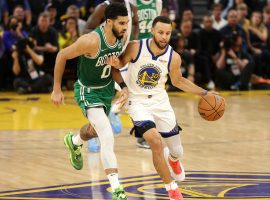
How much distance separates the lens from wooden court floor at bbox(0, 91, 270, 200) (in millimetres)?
7547

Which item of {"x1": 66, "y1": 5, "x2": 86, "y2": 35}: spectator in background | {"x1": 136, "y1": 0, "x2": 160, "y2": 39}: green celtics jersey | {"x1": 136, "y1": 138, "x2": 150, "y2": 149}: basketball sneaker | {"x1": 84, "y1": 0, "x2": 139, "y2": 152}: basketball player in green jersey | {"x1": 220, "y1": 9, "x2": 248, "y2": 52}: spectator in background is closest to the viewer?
{"x1": 84, "y1": 0, "x2": 139, "y2": 152}: basketball player in green jersey

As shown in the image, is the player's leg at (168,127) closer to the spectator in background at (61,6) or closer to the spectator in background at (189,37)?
the spectator in background at (189,37)

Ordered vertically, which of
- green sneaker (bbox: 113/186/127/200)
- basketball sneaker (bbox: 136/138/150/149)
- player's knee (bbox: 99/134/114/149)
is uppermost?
player's knee (bbox: 99/134/114/149)

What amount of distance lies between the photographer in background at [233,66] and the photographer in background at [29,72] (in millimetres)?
3588

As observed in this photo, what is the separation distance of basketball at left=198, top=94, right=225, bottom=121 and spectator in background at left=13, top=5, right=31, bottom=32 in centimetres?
883

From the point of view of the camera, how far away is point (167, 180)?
707 cm

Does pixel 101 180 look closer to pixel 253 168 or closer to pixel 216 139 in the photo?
pixel 253 168

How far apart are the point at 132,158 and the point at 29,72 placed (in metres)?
6.91

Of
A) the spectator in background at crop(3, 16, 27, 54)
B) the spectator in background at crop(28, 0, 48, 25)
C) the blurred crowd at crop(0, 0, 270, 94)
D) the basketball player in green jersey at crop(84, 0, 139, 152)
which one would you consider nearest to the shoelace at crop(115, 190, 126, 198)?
the basketball player in green jersey at crop(84, 0, 139, 152)

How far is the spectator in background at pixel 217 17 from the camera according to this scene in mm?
18109

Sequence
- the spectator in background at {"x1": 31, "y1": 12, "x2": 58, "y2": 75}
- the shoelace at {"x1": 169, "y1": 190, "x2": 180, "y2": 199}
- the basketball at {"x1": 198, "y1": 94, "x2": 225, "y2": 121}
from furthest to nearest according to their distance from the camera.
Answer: the spectator in background at {"x1": 31, "y1": 12, "x2": 58, "y2": 75} → the basketball at {"x1": 198, "y1": 94, "x2": 225, "y2": 121} → the shoelace at {"x1": 169, "y1": 190, "x2": 180, "y2": 199}

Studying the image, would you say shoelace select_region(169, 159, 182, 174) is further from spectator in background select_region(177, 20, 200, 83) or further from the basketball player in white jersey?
spectator in background select_region(177, 20, 200, 83)

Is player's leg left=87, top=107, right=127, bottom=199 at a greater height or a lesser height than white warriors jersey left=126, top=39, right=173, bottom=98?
lesser

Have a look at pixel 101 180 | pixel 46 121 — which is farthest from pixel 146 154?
pixel 46 121
